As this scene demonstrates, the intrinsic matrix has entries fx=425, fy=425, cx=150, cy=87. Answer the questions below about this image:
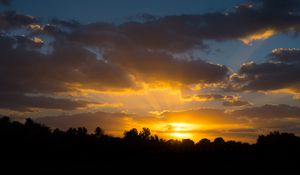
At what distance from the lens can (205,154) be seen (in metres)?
92.8

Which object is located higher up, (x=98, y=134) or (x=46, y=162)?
(x=98, y=134)

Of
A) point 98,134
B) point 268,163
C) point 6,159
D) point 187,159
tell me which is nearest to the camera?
point 6,159

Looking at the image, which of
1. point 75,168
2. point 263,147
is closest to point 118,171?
point 75,168

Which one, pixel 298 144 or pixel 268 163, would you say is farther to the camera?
pixel 298 144

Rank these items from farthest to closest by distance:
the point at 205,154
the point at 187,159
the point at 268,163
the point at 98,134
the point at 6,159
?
the point at 98,134
the point at 205,154
the point at 187,159
the point at 268,163
the point at 6,159

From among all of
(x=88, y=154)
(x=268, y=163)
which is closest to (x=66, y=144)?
(x=88, y=154)

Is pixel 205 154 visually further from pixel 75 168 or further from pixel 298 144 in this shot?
pixel 75 168

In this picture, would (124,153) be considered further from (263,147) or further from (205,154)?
(263,147)

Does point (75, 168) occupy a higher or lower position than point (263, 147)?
lower

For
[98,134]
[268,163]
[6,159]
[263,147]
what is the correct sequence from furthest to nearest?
[98,134]
[263,147]
[268,163]
[6,159]

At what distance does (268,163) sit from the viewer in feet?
262

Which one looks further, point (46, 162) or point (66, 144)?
point (66, 144)

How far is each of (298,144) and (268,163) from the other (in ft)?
72.4

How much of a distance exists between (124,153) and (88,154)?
8402 mm
